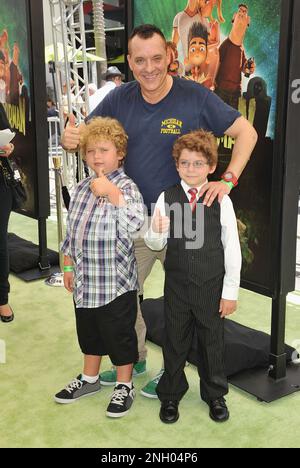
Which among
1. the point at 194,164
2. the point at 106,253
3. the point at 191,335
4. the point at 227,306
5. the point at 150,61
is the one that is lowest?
the point at 191,335

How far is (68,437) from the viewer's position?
2.42 meters

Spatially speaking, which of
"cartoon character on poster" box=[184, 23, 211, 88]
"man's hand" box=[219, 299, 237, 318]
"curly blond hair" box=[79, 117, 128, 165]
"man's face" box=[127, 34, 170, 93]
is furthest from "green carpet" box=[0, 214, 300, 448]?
"cartoon character on poster" box=[184, 23, 211, 88]

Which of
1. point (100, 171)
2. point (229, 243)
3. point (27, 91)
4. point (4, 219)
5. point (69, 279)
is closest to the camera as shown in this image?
point (229, 243)

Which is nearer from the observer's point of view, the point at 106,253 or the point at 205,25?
the point at 106,253

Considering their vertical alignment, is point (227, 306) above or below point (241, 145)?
below

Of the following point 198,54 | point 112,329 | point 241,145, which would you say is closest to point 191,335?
point 112,329

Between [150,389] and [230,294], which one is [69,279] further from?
[230,294]

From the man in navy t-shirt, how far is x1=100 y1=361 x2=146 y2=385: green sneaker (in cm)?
96

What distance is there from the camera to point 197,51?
305 centimetres

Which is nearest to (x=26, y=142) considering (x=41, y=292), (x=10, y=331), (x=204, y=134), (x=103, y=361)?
(x=41, y=292)

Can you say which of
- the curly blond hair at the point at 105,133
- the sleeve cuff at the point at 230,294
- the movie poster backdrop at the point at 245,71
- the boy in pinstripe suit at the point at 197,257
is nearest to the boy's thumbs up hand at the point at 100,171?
the curly blond hair at the point at 105,133

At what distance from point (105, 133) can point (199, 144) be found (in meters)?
0.43

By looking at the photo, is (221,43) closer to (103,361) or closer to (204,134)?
(204,134)

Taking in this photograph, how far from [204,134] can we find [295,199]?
2.23 ft
